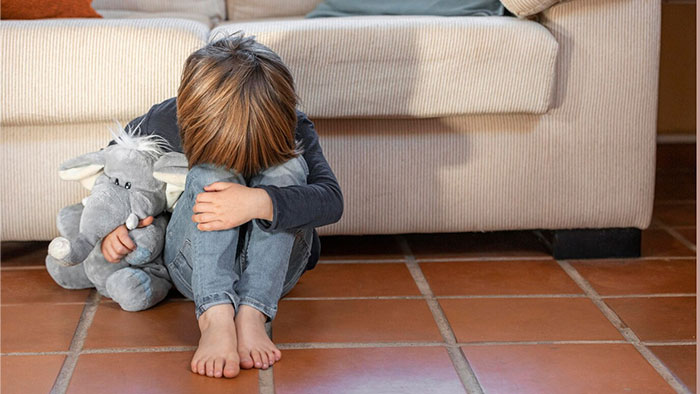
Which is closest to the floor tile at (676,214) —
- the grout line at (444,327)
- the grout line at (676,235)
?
the grout line at (676,235)

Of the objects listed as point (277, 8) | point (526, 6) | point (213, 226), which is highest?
point (526, 6)

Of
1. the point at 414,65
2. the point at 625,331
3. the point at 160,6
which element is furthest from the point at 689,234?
the point at 160,6

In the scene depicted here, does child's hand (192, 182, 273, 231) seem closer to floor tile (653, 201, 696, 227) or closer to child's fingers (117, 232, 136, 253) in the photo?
child's fingers (117, 232, 136, 253)

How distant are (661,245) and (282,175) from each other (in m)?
1.01

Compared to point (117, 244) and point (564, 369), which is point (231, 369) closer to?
point (117, 244)

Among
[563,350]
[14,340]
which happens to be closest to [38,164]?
[14,340]

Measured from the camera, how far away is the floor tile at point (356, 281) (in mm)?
1625

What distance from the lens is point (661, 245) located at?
1951 mm

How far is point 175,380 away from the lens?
1.25 metres

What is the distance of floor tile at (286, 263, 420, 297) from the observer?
1625 mm

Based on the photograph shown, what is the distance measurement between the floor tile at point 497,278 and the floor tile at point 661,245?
25 cm

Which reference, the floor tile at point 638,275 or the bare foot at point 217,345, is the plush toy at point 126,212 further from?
the floor tile at point 638,275

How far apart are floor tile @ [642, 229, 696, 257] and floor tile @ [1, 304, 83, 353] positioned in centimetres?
119

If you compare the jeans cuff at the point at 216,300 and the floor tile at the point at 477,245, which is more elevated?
the jeans cuff at the point at 216,300
